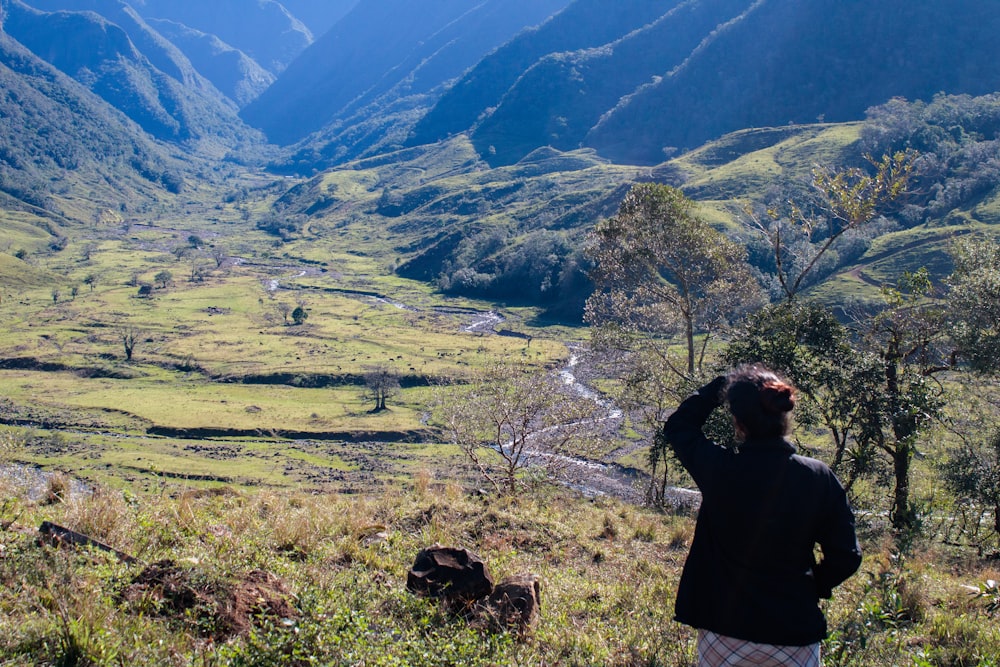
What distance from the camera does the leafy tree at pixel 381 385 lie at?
72.7m

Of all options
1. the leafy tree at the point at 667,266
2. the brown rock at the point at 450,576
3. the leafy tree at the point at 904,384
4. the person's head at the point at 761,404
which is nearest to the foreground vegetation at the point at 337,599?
the brown rock at the point at 450,576

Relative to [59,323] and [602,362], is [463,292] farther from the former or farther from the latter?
[602,362]

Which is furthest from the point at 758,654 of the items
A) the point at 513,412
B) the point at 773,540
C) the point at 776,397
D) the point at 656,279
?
the point at 656,279

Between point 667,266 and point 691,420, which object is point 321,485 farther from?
point 691,420

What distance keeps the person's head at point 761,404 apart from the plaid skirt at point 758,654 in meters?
1.30

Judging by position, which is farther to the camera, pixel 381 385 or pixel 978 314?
pixel 381 385

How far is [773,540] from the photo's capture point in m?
3.80

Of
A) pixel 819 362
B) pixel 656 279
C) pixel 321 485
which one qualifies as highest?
pixel 656 279

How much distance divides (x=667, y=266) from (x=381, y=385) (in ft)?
181

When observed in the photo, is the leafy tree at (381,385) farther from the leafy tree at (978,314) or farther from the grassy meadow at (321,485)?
the leafy tree at (978,314)

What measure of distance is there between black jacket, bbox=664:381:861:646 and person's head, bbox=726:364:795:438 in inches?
3.2

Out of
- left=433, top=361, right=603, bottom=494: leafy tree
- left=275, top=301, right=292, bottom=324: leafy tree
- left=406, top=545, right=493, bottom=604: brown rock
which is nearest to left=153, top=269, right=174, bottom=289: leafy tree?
left=275, top=301, right=292, bottom=324: leafy tree

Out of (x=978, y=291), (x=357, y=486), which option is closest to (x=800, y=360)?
(x=978, y=291)

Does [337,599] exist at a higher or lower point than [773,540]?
lower
